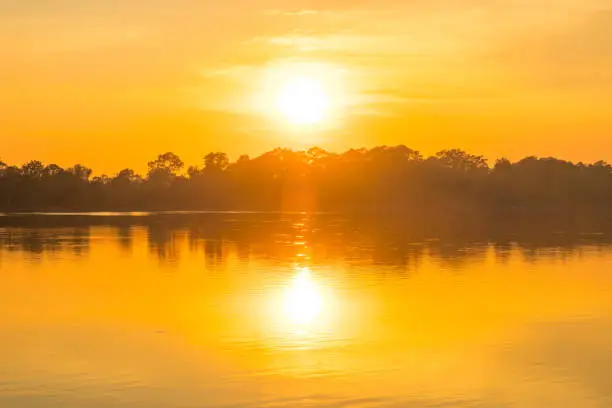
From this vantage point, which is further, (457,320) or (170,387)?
(457,320)

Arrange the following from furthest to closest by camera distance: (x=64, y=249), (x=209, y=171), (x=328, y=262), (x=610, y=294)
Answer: (x=209, y=171), (x=64, y=249), (x=328, y=262), (x=610, y=294)

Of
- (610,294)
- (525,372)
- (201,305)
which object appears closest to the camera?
(525,372)

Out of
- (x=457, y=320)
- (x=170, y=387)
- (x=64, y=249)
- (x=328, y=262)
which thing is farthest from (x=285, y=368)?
(x=64, y=249)

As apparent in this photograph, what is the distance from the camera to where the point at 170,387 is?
1595 cm

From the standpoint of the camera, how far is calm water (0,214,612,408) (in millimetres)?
15609

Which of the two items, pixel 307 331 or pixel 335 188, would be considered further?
pixel 335 188

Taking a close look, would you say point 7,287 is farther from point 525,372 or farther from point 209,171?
point 209,171

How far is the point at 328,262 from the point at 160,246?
1421 cm

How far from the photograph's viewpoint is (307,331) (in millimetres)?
21391

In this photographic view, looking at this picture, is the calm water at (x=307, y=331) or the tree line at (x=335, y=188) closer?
the calm water at (x=307, y=331)

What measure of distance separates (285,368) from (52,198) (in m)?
140

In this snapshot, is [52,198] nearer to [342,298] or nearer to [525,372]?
[342,298]

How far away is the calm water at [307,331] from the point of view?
15609 mm

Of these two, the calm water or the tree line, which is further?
the tree line
